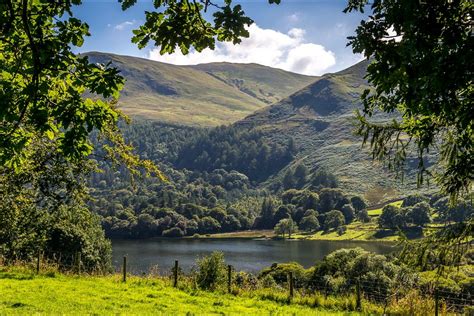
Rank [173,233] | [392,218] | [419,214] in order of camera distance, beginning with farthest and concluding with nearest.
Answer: [173,233], [392,218], [419,214]

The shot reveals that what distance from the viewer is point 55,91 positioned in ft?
30.4

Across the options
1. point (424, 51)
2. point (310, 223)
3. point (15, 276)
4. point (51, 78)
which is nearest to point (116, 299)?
point (15, 276)

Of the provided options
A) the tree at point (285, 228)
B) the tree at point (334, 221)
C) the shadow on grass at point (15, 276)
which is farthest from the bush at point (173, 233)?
the shadow on grass at point (15, 276)

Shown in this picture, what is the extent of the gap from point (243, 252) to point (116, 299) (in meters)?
121

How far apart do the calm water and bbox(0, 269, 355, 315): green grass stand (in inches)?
2802

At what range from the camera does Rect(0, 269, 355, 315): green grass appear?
1828 centimetres

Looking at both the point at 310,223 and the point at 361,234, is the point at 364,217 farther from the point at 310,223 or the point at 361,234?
the point at 361,234

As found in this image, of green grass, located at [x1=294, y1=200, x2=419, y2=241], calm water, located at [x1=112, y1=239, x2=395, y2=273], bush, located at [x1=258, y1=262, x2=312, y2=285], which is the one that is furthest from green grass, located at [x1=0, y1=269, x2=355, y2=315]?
green grass, located at [x1=294, y1=200, x2=419, y2=241]

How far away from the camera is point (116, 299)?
826 inches

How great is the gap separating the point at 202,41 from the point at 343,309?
17.7 meters

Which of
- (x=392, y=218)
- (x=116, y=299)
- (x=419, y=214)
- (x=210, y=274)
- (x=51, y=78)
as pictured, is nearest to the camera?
(x=51, y=78)

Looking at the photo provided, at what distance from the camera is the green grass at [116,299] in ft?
60.0

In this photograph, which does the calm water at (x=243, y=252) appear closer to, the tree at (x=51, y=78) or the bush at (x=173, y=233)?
the bush at (x=173, y=233)

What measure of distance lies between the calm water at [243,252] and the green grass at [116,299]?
234ft
